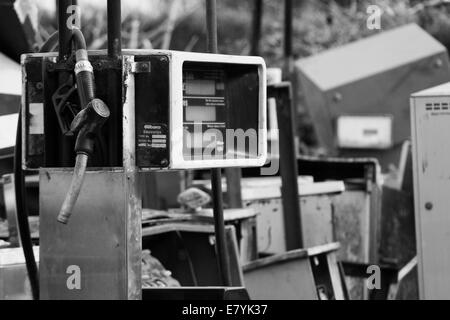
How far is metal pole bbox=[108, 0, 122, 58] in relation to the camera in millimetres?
2289

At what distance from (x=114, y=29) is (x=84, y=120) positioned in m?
0.28

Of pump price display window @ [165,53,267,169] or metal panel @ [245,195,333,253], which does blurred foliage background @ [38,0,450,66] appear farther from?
pump price display window @ [165,53,267,169]

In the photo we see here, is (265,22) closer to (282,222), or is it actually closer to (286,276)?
(282,222)

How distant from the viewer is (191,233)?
3668 mm

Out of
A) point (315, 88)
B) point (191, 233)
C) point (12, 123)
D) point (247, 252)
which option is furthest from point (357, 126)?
point (12, 123)

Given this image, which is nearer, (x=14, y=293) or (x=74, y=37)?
(x=74, y=37)

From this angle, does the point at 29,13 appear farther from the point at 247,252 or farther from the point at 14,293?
the point at 14,293

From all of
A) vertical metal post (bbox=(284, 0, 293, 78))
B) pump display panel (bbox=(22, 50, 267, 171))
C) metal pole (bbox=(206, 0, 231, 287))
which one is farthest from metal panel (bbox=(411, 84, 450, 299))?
vertical metal post (bbox=(284, 0, 293, 78))

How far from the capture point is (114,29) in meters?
2.30

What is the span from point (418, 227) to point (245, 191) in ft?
4.19

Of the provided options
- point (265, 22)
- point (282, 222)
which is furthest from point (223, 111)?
point (265, 22)

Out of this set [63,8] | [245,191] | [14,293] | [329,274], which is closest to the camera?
[63,8]

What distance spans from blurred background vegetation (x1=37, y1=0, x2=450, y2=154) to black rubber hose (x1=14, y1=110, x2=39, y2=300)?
457 cm

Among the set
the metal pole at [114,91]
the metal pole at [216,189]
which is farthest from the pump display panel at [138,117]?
the metal pole at [216,189]
